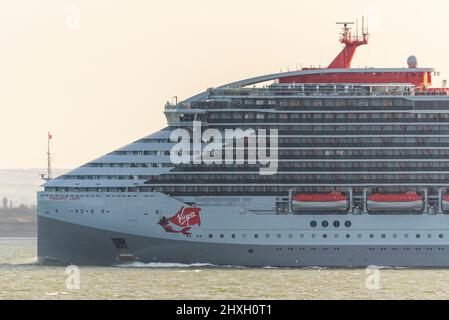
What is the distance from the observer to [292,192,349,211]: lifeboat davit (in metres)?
95.2

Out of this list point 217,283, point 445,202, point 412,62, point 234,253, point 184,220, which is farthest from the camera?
point 412,62

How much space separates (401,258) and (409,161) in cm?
583

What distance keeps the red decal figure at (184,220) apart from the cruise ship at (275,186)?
5 centimetres

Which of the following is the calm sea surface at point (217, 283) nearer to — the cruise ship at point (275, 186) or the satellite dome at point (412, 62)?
the cruise ship at point (275, 186)

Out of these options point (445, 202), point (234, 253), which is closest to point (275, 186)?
point (234, 253)

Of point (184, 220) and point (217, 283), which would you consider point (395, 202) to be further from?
point (217, 283)

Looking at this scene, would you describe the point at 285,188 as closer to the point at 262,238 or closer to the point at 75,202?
the point at 262,238

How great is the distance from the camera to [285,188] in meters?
96.2

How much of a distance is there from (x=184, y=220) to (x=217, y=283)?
1017 centimetres

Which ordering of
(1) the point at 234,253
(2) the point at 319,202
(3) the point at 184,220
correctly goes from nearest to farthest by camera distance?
(1) the point at 234,253, (3) the point at 184,220, (2) the point at 319,202

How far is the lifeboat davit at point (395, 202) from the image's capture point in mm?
95375

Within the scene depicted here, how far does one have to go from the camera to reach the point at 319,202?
3752 inches

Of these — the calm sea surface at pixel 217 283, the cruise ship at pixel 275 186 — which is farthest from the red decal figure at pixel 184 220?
the calm sea surface at pixel 217 283

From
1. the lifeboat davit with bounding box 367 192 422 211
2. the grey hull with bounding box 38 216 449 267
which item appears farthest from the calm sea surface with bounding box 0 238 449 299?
the lifeboat davit with bounding box 367 192 422 211
